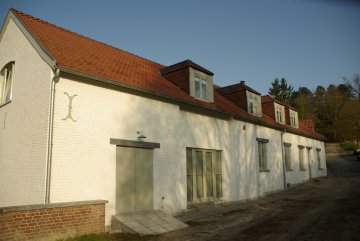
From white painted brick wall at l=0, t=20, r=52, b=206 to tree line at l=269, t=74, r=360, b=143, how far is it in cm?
5232

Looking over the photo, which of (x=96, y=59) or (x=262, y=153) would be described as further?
(x=262, y=153)

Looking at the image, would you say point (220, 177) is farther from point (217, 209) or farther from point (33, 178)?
point (33, 178)

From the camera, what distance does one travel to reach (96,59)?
1189cm

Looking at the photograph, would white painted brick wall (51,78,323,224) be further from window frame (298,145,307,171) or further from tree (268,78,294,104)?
tree (268,78,294,104)

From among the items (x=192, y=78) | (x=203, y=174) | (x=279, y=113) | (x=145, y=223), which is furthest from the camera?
(x=279, y=113)

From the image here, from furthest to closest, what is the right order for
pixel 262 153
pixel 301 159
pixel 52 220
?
pixel 301 159 → pixel 262 153 → pixel 52 220

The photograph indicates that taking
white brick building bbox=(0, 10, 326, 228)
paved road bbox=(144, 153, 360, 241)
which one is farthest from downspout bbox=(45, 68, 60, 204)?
paved road bbox=(144, 153, 360, 241)

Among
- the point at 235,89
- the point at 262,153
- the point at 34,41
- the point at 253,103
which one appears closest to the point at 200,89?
the point at 235,89

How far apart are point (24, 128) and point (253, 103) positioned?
570 inches

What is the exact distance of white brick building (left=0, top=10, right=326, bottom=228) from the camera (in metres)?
9.13

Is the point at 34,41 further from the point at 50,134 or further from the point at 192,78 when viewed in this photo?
the point at 192,78

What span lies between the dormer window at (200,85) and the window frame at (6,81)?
7.58 meters

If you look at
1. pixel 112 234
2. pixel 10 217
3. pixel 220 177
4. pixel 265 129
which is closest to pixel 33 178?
pixel 10 217

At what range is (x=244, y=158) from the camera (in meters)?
17.5
